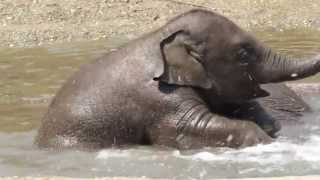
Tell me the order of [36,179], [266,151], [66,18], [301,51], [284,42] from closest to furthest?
[36,179]
[266,151]
[301,51]
[284,42]
[66,18]

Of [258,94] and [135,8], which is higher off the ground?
[258,94]

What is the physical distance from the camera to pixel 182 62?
Result: 8.17 m

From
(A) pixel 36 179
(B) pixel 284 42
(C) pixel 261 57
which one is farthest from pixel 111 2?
(A) pixel 36 179

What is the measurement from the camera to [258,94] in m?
8.55

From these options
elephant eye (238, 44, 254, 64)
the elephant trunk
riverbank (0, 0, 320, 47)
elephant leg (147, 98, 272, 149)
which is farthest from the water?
riverbank (0, 0, 320, 47)

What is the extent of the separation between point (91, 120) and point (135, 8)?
1130cm

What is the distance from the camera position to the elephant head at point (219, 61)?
26.9 ft

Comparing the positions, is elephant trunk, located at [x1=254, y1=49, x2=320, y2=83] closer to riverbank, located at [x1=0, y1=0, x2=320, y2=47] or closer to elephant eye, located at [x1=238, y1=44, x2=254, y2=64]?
elephant eye, located at [x1=238, y1=44, x2=254, y2=64]

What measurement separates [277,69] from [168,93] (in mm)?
1049

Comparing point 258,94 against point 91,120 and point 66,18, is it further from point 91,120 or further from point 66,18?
point 66,18

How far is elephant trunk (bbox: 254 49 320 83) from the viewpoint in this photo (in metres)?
8.50

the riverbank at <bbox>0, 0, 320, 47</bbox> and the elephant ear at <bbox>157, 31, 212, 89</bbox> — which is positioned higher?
the elephant ear at <bbox>157, 31, 212, 89</bbox>

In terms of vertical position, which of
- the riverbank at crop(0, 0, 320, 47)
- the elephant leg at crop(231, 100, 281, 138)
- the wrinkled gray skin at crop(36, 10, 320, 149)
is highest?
the wrinkled gray skin at crop(36, 10, 320, 149)

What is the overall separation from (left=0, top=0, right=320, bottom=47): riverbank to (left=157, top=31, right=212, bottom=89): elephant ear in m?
8.64
